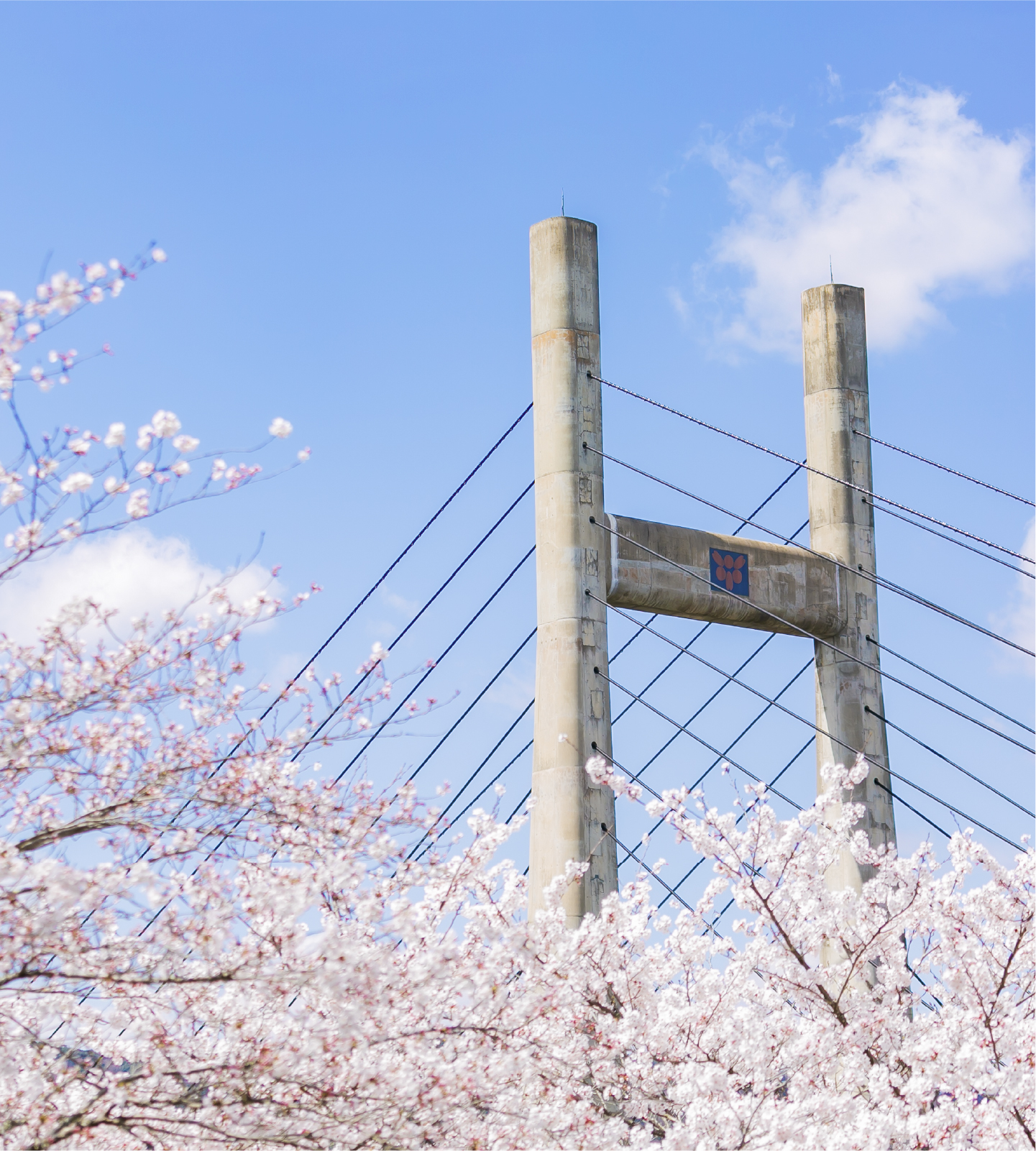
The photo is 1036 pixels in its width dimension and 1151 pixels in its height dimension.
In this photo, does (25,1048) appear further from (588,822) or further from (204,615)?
(588,822)

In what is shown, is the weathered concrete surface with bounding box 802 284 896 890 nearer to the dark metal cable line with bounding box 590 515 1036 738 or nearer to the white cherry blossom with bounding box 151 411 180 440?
the dark metal cable line with bounding box 590 515 1036 738

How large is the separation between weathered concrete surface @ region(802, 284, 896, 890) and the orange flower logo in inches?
55.1

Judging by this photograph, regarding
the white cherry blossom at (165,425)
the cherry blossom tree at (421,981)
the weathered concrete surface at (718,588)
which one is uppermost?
the weathered concrete surface at (718,588)

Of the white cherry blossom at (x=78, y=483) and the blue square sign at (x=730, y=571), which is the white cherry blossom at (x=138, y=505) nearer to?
the white cherry blossom at (x=78, y=483)

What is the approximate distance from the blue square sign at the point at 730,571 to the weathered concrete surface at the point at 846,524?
140 cm

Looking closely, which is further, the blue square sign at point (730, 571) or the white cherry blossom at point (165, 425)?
the blue square sign at point (730, 571)

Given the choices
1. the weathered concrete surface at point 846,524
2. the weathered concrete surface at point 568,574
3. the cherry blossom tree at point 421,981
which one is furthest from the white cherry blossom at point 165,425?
A: the weathered concrete surface at point 846,524

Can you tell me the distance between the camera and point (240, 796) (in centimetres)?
688

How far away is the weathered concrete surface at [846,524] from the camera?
1488 cm

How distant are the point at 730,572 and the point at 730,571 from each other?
0.01 meters

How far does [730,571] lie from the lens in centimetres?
1411

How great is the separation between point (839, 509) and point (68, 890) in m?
10.7

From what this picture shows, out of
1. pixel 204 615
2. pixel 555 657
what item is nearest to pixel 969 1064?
pixel 555 657

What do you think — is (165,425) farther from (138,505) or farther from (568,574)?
(568,574)
